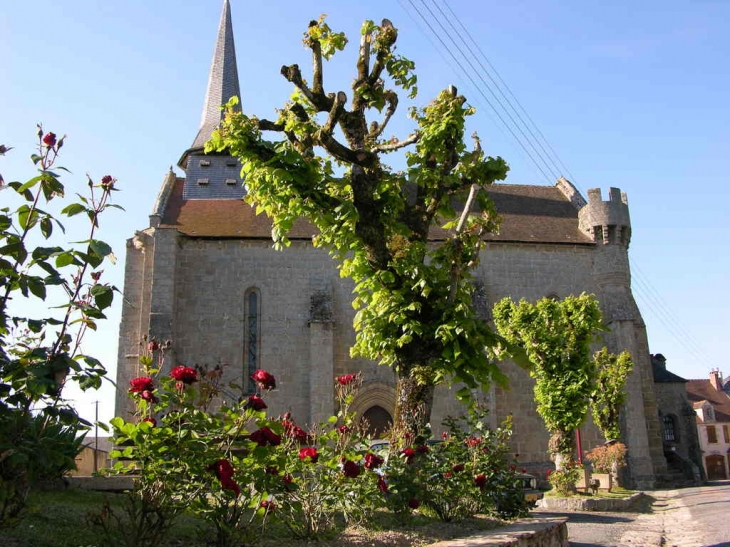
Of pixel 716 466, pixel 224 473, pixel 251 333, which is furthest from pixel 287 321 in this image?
pixel 716 466

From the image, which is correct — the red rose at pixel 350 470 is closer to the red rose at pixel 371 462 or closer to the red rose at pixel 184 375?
the red rose at pixel 371 462

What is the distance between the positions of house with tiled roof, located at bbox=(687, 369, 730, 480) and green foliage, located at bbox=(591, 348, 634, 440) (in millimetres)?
35450

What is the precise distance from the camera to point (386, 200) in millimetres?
9531

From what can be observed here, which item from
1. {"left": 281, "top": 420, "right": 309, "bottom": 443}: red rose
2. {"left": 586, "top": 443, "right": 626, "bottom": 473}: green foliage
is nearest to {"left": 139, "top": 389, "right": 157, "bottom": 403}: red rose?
{"left": 281, "top": 420, "right": 309, "bottom": 443}: red rose

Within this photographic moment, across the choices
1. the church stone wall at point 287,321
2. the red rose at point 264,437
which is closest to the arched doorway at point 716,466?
the church stone wall at point 287,321

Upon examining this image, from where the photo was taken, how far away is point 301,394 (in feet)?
74.7

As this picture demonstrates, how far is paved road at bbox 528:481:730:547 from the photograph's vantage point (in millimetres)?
9906

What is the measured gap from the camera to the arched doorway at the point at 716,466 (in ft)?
179

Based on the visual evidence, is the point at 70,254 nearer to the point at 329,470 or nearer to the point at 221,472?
the point at 221,472

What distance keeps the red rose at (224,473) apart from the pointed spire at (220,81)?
984 inches

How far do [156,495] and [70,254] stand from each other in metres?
1.90

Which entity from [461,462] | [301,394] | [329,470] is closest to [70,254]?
[329,470]

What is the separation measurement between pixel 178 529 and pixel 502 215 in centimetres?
2246

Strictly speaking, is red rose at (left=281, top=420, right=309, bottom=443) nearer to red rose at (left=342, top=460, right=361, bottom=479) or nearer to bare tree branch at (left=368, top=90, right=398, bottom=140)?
red rose at (left=342, top=460, right=361, bottom=479)
